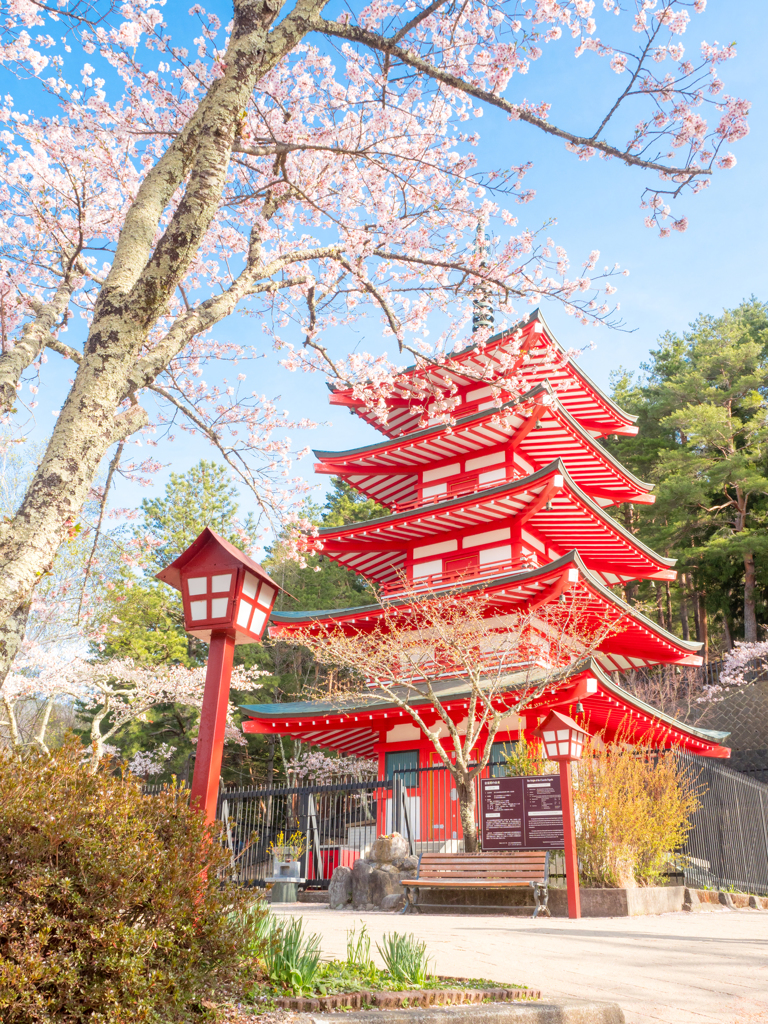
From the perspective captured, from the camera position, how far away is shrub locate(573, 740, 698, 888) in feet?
32.9

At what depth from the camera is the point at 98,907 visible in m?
2.74

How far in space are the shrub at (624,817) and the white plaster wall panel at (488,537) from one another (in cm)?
742

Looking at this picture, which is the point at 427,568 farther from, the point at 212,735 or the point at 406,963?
the point at 406,963

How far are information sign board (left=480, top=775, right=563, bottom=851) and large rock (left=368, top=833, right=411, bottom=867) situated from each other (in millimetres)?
1632

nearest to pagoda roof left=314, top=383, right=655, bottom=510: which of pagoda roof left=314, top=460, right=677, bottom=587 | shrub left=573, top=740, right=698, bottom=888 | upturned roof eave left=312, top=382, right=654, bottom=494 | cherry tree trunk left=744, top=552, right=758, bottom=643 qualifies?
upturned roof eave left=312, top=382, right=654, bottom=494

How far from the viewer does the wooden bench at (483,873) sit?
30.0 feet

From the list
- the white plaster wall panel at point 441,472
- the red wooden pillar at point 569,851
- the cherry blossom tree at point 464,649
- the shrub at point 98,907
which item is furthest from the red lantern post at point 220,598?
the white plaster wall panel at point 441,472

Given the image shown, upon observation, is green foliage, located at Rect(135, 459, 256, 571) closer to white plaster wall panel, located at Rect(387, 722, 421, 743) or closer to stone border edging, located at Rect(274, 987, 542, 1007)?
white plaster wall panel, located at Rect(387, 722, 421, 743)

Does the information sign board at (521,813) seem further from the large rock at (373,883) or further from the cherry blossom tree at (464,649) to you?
the cherry blossom tree at (464,649)

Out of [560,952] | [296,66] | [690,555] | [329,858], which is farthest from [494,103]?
[690,555]

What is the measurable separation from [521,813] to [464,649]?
13.4ft

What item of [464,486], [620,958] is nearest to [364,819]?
[464,486]

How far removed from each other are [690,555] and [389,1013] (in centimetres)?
2749

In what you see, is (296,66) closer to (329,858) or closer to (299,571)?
(329,858)
